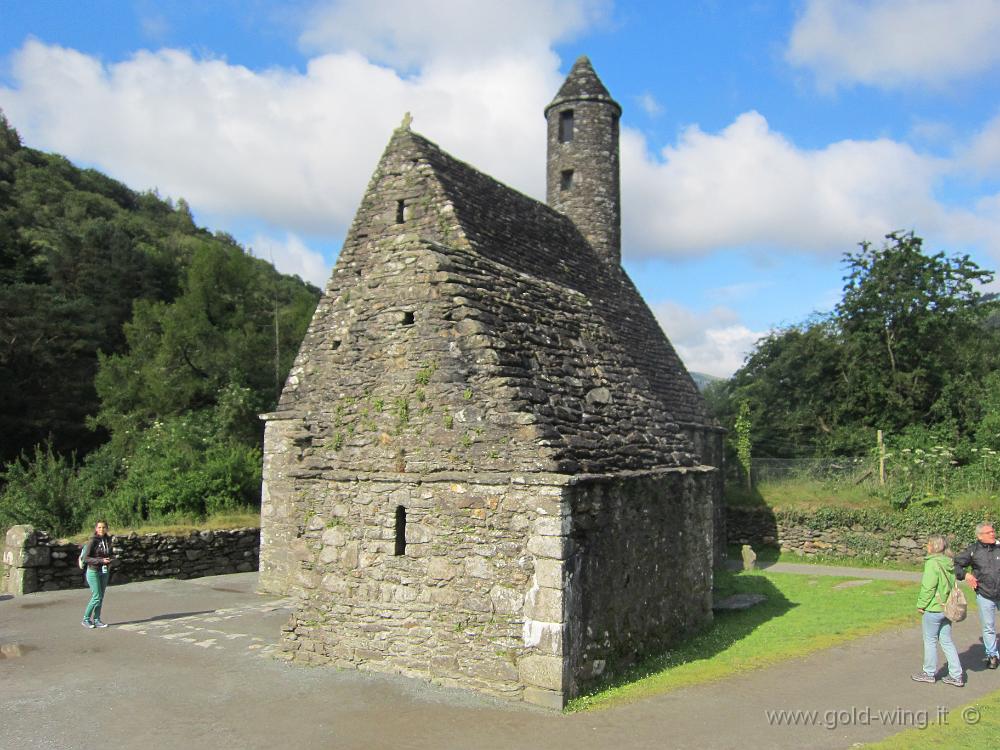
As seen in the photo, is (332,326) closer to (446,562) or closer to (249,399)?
(446,562)

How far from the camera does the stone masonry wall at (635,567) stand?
770cm

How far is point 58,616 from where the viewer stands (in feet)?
38.5

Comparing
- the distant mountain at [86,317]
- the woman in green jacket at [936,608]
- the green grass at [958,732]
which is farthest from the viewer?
the distant mountain at [86,317]

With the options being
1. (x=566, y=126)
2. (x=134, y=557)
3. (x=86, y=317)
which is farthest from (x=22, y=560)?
(x=86, y=317)

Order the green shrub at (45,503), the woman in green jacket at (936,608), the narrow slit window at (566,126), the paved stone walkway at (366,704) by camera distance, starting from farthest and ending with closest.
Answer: the narrow slit window at (566,126)
the green shrub at (45,503)
the woman in green jacket at (936,608)
the paved stone walkway at (366,704)

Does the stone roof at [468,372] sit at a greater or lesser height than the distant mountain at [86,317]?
lesser

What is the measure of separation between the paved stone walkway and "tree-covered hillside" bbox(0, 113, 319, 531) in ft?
34.0

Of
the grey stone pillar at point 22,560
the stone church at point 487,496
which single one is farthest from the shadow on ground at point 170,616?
the stone church at point 487,496

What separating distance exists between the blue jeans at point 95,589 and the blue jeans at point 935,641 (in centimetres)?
1164

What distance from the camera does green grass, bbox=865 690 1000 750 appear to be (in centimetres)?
625

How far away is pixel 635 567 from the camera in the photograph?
8.80 meters

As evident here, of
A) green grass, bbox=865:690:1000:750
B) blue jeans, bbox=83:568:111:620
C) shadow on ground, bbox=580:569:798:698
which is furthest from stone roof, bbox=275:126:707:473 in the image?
blue jeans, bbox=83:568:111:620

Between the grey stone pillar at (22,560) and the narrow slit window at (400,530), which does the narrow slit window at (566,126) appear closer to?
the narrow slit window at (400,530)

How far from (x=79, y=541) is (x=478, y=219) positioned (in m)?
11.3
